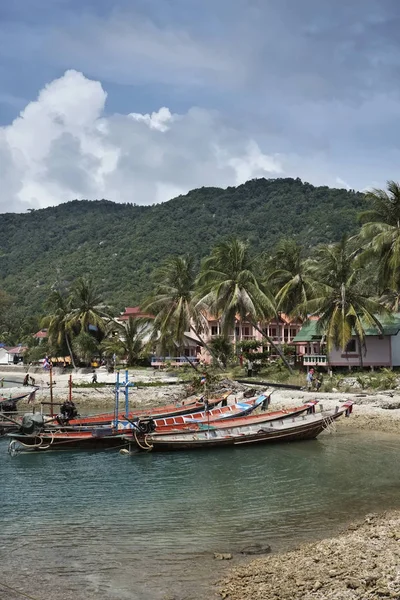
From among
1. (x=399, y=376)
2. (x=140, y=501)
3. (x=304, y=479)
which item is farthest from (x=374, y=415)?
(x=140, y=501)

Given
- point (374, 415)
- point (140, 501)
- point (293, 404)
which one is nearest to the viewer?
point (140, 501)

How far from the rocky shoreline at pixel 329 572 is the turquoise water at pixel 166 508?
810 millimetres

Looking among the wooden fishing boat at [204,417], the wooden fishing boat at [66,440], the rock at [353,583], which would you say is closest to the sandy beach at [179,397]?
the wooden fishing boat at [204,417]

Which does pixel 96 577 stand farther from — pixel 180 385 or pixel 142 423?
pixel 180 385

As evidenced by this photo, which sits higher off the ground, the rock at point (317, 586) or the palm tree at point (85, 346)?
the palm tree at point (85, 346)

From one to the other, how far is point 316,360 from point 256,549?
37.3 m

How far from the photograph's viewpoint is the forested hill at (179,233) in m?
136

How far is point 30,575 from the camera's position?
435 inches

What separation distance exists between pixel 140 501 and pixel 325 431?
13.4m

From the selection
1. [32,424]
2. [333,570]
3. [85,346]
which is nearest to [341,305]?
[32,424]

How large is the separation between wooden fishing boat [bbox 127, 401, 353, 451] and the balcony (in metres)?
22.0

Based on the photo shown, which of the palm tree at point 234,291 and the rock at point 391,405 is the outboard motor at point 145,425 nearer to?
the rock at point 391,405

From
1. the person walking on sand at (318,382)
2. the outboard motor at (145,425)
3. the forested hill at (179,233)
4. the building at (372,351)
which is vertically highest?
the forested hill at (179,233)

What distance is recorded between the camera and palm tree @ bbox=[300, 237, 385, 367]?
136 feet
